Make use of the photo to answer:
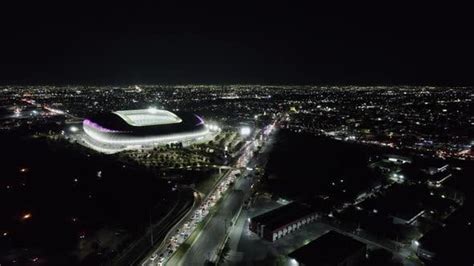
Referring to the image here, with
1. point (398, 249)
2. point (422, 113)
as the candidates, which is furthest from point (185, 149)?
point (422, 113)

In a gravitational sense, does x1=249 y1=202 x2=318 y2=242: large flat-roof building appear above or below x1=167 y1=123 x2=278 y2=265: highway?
above

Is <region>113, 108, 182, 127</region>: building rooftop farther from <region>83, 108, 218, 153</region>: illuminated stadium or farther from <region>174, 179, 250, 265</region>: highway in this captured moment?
<region>174, 179, 250, 265</region>: highway

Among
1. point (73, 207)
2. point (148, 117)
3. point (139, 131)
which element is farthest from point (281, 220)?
point (148, 117)

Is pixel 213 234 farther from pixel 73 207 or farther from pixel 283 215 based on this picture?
pixel 73 207

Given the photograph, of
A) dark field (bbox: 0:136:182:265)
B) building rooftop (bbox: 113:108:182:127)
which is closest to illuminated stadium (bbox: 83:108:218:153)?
building rooftop (bbox: 113:108:182:127)

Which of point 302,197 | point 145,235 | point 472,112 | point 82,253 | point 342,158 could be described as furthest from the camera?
point 472,112

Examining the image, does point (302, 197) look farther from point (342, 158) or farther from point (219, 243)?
point (342, 158)

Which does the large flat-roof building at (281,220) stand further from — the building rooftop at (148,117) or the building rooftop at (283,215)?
the building rooftop at (148,117)
